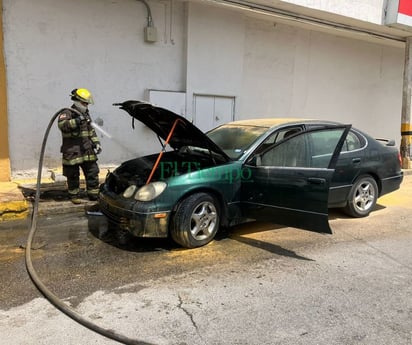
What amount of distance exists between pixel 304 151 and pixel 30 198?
4.40m

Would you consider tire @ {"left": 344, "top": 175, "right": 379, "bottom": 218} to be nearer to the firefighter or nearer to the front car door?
the front car door

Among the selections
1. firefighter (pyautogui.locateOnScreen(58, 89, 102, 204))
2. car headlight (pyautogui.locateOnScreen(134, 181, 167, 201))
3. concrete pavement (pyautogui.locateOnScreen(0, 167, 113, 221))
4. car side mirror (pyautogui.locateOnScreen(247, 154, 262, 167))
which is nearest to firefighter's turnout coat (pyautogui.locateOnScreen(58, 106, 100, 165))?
firefighter (pyautogui.locateOnScreen(58, 89, 102, 204))

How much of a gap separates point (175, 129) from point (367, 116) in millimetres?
10420

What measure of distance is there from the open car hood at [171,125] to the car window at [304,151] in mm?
553

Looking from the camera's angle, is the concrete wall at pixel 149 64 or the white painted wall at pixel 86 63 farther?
the concrete wall at pixel 149 64

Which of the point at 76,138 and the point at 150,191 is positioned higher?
the point at 76,138

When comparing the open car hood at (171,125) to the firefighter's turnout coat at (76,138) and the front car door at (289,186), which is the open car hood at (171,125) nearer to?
the front car door at (289,186)

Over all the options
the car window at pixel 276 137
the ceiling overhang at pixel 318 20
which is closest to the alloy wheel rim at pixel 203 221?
the car window at pixel 276 137

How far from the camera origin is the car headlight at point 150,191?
4.45 m

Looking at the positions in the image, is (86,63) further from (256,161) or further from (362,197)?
(362,197)

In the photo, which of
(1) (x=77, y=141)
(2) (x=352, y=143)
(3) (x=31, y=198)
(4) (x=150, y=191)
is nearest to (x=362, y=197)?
(2) (x=352, y=143)

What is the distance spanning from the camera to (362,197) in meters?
6.21

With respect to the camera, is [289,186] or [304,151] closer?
[289,186]

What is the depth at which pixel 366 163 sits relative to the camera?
613 centimetres
